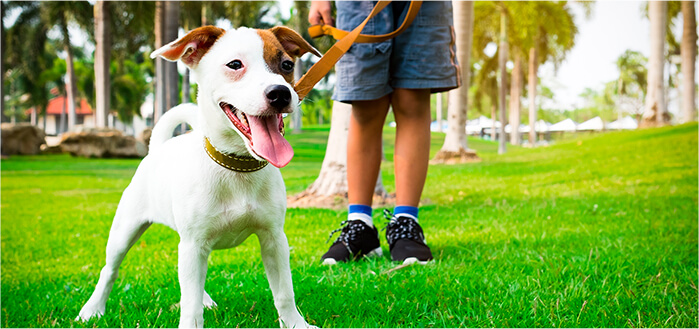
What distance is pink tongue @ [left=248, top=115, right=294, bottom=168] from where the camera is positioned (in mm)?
1552

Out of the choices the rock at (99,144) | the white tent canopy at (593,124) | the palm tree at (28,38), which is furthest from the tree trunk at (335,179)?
the white tent canopy at (593,124)

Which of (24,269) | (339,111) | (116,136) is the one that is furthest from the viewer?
(116,136)

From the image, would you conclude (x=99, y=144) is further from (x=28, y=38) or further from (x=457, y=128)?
(x=28, y=38)

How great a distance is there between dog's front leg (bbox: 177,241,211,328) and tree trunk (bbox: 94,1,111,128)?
1851cm

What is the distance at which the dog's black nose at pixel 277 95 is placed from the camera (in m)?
1.52

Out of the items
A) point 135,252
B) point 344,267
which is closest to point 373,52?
point 344,267

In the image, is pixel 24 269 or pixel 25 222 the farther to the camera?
pixel 25 222

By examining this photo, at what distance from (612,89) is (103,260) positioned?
5820cm

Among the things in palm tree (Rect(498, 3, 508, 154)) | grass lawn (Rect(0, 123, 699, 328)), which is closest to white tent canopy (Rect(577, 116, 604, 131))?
palm tree (Rect(498, 3, 508, 154))

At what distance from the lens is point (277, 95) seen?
1527 millimetres

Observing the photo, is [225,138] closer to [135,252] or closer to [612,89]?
[135,252]

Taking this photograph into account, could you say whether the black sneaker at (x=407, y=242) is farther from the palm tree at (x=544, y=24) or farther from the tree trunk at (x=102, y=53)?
the palm tree at (x=544, y=24)

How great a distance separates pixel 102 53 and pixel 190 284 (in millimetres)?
18658

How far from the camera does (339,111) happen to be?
17.8 ft
